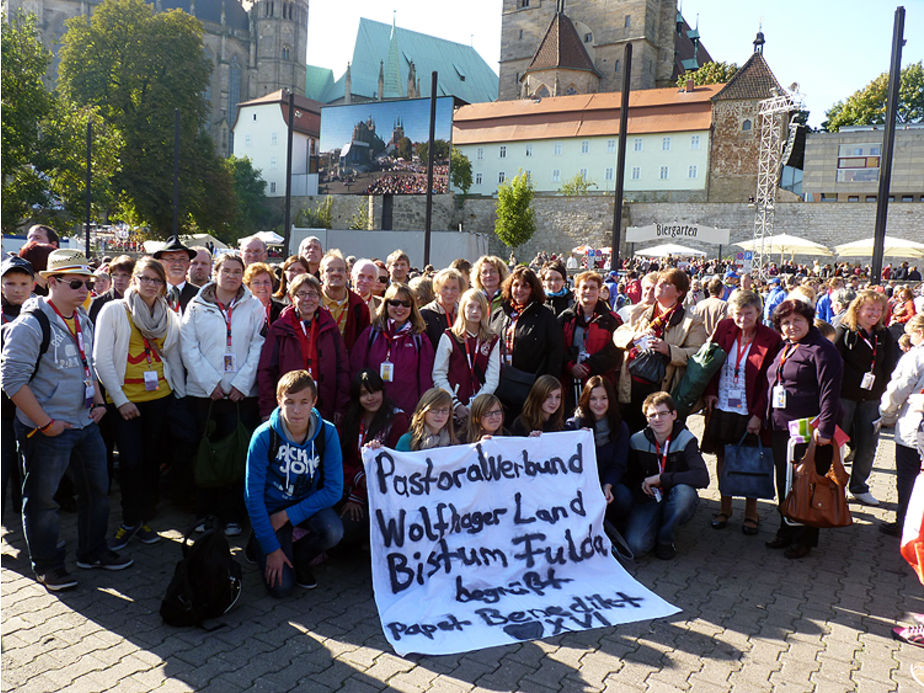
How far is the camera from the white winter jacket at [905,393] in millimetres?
5234

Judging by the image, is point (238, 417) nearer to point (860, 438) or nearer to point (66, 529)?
point (66, 529)

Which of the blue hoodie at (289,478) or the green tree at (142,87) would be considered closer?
the blue hoodie at (289,478)

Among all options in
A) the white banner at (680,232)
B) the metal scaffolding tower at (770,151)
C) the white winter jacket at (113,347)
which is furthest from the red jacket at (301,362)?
the metal scaffolding tower at (770,151)

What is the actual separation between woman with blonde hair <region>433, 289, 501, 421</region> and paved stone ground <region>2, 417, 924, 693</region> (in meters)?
1.59

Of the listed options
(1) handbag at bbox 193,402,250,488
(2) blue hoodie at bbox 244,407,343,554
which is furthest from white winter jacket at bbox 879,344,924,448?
(1) handbag at bbox 193,402,250,488

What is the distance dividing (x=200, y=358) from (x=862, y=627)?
4.88 meters

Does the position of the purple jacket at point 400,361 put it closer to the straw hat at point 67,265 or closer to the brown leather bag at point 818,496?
the straw hat at point 67,265

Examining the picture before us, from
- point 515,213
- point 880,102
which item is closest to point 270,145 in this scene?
point 515,213

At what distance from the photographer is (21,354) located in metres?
4.32

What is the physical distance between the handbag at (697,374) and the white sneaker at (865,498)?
186 centimetres

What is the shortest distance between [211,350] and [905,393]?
17.1ft

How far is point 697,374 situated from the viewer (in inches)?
241

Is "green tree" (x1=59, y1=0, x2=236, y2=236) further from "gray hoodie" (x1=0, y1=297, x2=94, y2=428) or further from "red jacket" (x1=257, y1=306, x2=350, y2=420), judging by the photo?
"gray hoodie" (x1=0, y1=297, x2=94, y2=428)

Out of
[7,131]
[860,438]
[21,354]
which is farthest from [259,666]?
[7,131]
